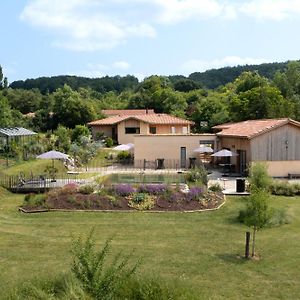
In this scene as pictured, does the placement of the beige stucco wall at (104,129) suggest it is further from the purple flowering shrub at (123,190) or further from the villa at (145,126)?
the purple flowering shrub at (123,190)

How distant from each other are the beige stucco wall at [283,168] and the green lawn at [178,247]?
9649mm

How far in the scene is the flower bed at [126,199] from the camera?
21.4 m

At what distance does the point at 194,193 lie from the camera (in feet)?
73.3

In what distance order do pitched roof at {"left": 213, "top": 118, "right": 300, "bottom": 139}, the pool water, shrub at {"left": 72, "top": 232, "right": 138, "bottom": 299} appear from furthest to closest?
1. pitched roof at {"left": 213, "top": 118, "right": 300, "bottom": 139}
2. the pool water
3. shrub at {"left": 72, "top": 232, "right": 138, "bottom": 299}

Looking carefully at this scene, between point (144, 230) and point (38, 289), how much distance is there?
9666 mm

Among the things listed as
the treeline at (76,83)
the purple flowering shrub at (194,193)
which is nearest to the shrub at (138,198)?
the purple flowering shrub at (194,193)

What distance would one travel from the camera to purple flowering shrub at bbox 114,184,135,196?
22.4 metres

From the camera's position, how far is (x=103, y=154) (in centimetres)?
4344

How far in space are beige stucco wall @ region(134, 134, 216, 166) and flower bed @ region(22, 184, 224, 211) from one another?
47.3 feet

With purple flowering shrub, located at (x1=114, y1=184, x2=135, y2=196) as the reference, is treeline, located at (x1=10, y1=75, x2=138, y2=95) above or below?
above

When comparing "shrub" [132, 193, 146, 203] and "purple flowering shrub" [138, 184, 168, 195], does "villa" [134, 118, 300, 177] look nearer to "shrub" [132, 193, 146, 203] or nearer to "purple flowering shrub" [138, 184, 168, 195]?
"purple flowering shrub" [138, 184, 168, 195]

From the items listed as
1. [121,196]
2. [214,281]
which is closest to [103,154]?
[121,196]

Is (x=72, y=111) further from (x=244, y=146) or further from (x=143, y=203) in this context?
(x=143, y=203)

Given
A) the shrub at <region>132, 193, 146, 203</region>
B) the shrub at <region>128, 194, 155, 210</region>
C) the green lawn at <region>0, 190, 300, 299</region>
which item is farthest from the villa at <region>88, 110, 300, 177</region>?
the shrub at <region>132, 193, 146, 203</region>
